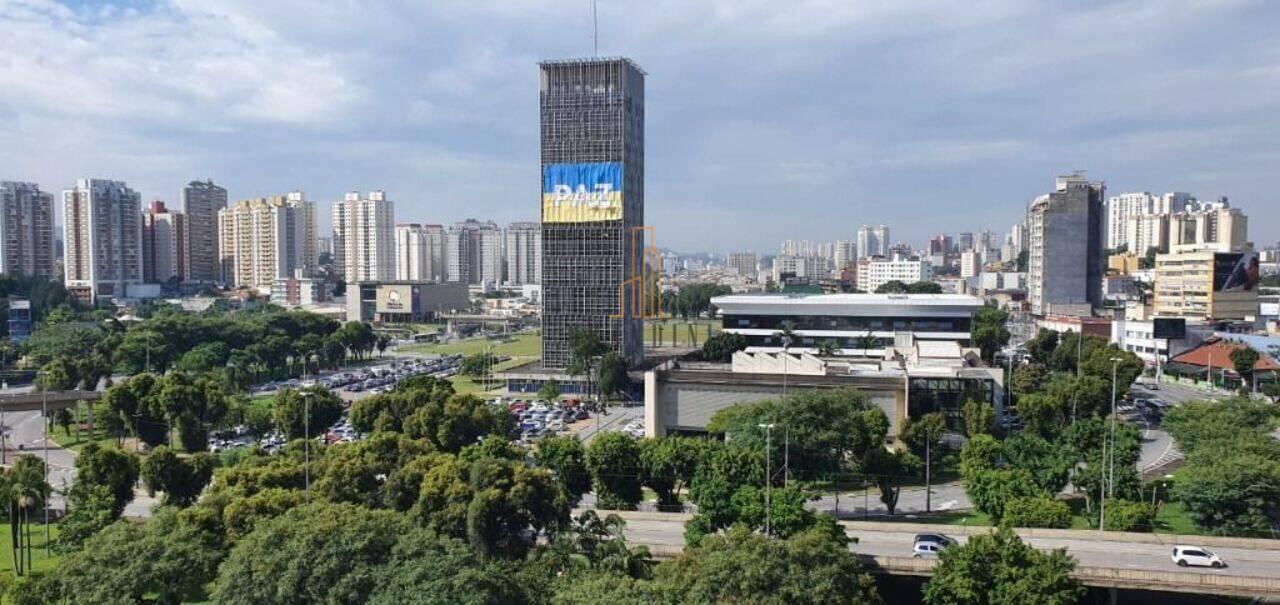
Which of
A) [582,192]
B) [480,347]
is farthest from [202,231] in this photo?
[582,192]

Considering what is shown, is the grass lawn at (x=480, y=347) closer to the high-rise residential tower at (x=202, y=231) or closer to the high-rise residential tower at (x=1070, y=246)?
the high-rise residential tower at (x=1070, y=246)

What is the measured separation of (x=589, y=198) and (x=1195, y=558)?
3850cm

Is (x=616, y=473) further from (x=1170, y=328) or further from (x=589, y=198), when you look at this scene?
(x=1170, y=328)

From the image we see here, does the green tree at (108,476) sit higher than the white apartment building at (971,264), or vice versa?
the white apartment building at (971,264)

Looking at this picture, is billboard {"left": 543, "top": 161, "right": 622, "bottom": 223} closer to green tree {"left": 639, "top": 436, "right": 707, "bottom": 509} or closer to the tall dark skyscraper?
the tall dark skyscraper

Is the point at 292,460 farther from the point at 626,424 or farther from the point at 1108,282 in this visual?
the point at 1108,282

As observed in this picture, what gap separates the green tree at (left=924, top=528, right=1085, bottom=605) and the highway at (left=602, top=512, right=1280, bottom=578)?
1289 mm

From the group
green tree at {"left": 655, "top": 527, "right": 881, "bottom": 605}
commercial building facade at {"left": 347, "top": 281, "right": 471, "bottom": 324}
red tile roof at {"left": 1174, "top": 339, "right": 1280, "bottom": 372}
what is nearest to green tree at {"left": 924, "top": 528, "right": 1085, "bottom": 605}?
green tree at {"left": 655, "top": 527, "right": 881, "bottom": 605}

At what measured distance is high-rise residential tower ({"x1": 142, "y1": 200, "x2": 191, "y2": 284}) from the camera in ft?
366

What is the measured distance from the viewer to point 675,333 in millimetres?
76250

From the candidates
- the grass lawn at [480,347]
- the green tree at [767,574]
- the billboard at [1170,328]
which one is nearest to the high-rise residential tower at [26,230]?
the grass lawn at [480,347]

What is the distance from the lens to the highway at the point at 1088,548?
16.6 meters

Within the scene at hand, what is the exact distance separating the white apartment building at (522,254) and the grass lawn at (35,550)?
128 m

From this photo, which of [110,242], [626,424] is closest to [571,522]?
[626,424]
